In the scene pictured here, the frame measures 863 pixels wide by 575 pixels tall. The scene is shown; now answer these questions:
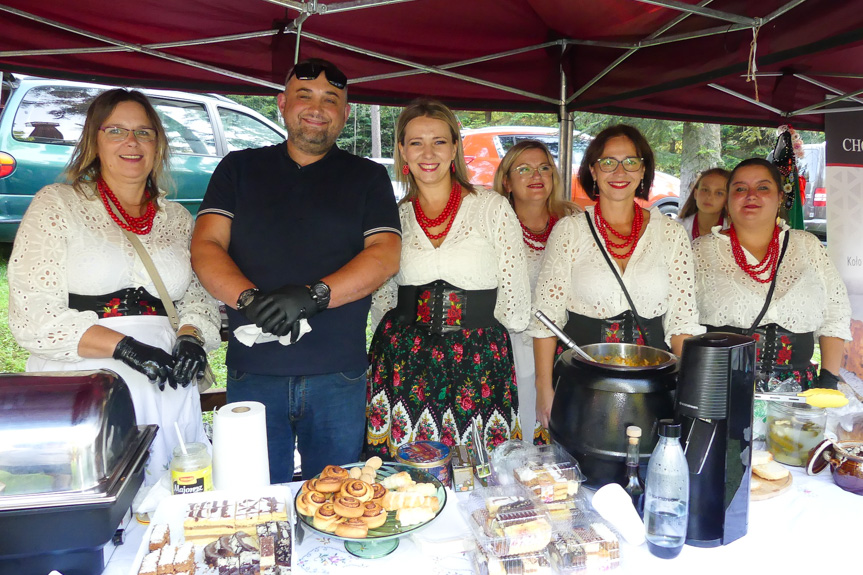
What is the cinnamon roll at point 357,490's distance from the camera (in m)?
1.43

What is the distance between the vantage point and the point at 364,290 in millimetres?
2164

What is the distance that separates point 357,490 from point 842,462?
1.34 m

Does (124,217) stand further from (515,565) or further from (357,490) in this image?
(515,565)

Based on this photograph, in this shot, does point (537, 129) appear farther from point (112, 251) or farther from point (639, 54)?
point (112, 251)

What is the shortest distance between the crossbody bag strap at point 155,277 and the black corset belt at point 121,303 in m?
0.03

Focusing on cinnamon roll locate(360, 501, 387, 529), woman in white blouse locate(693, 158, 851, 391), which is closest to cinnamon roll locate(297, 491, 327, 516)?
cinnamon roll locate(360, 501, 387, 529)

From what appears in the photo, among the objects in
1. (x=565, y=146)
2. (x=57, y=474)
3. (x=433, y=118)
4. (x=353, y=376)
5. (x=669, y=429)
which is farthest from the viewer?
(x=565, y=146)

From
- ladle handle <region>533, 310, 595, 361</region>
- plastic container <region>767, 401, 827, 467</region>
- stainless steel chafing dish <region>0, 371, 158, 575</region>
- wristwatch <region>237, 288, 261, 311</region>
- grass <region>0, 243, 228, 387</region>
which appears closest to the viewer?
stainless steel chafing dish <region>0, 371, 158, 575</region>

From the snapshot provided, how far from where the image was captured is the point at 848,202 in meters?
4.20

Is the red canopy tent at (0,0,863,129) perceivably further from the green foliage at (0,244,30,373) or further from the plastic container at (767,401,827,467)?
the green foliage at (0,244,30,373)

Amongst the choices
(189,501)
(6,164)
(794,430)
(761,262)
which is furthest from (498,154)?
(189,501)

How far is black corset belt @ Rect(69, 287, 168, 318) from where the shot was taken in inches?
84.5

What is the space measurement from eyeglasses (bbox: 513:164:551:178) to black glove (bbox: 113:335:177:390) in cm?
212

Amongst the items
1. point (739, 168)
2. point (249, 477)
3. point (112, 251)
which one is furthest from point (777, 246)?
point (112, 251)
